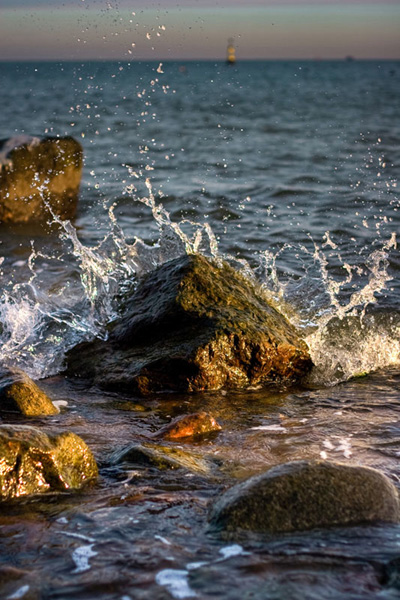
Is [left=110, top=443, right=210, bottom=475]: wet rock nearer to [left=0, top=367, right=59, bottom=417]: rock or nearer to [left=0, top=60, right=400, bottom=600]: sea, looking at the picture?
[left=0, top=60, right=400, bottom=600]: sea

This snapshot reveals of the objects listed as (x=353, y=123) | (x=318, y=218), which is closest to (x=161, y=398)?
(x=318, y=218)

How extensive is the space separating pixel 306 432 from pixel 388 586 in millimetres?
1861

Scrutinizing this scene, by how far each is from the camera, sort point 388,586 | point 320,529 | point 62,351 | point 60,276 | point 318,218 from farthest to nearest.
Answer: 1. point 318,218
2. point 60,276
3. point 62,351
4. point 320,529
5. point 388,586

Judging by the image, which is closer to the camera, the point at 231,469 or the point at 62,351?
the point at 231,469

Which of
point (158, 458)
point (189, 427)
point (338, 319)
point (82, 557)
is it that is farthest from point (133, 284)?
point (82, 557)

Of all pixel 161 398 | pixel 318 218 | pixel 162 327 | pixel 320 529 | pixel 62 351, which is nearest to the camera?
pixel 320 529

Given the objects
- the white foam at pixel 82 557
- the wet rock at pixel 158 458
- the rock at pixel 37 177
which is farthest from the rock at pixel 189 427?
the rock at pixel 37 177

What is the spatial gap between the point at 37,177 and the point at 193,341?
246 inches

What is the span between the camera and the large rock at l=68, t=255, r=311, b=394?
214 inches

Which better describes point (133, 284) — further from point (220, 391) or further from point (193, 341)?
point (220, 391)

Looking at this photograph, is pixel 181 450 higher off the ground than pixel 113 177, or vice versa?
pixel 113 177

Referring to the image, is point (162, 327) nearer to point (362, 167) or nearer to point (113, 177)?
point (113, 177)

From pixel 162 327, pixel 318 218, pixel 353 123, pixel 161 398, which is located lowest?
pixel 161 398

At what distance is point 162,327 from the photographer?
5.70m
